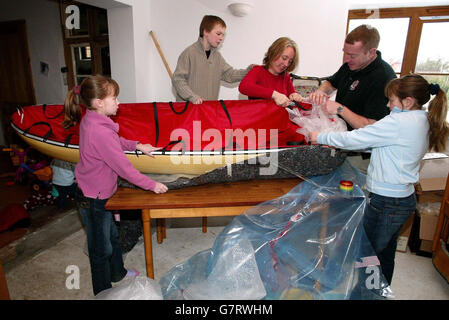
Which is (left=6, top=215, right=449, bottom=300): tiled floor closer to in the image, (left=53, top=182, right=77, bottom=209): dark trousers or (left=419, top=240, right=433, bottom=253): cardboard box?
(left=419, top=240, right=433, bottom=253): cardboard box

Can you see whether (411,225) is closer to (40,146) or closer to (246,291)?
(246,291)

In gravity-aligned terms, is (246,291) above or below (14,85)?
below

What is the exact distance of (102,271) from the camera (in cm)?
139

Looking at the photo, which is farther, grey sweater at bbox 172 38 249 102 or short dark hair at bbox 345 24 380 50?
grey sweater at bbox 172 38 249 102

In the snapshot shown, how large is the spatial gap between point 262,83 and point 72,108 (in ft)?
3.49

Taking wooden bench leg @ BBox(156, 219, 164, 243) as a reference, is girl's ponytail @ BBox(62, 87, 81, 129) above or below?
above

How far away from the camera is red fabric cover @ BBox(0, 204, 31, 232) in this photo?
6.63 ft

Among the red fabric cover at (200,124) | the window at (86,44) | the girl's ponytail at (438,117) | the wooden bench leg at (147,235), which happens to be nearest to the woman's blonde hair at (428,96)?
the girl's ponytail at (438,117)

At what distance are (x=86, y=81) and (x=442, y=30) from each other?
3.07 metres

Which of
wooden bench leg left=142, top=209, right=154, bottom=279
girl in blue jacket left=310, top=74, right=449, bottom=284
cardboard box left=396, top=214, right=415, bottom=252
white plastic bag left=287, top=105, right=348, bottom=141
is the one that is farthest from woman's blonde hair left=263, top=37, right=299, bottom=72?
cardboard box left=396, top=214, right=415, bottom=252

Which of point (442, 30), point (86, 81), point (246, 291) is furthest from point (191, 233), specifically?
point (442, 30)

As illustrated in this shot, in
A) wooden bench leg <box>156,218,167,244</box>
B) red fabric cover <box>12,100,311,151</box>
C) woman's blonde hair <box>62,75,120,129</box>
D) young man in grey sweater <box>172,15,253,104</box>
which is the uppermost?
young man in grey sweater <box>172,15,253,104</box>

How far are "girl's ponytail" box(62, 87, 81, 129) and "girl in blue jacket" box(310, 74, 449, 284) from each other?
1.15 metres

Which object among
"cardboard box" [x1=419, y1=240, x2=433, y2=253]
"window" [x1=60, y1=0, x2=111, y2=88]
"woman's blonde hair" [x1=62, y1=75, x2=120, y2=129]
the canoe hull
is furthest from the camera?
"window" [x1=60, y1=0, x2=111, y2=88]
